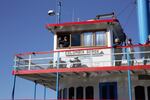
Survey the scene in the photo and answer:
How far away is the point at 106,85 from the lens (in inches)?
885

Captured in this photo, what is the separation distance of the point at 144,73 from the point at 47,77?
6154 mm

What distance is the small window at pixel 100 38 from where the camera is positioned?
23531 millimetres

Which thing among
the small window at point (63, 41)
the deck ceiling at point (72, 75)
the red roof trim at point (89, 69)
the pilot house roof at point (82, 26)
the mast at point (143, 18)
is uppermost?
the mast at point (143, 18)

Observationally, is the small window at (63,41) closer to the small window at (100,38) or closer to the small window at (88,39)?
the small window at (88,39)

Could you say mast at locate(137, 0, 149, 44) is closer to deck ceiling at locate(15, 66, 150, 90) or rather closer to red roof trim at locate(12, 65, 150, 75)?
deck ceiling at locate(15, 66, 150, 90)

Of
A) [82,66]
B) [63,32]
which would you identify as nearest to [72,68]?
[82,66]

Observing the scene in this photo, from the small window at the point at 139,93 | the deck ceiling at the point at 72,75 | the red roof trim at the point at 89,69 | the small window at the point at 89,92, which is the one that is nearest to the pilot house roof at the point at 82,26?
the deck ceiling at the point at 72,75

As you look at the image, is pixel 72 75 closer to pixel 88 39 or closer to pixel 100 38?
pixel 88 39

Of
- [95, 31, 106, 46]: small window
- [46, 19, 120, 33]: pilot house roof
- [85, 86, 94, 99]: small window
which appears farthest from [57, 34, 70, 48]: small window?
[85, 86, 94, 99]: small window

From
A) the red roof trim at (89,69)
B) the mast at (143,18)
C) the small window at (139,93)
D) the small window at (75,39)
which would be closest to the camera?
the red roof trim at (89,69)

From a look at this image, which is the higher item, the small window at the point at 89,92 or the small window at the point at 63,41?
the small window at the point at 63,41

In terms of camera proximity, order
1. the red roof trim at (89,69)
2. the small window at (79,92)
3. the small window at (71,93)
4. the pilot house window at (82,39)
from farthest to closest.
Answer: the pilot house window at (82,39) < the small window at (71,93) < the small window at (79,92) < the red roof trim at (89,69)

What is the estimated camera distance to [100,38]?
23672 millimetres

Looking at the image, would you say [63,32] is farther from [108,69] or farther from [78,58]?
[108,69]
